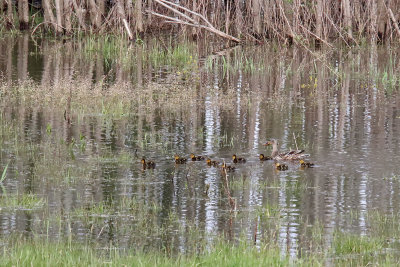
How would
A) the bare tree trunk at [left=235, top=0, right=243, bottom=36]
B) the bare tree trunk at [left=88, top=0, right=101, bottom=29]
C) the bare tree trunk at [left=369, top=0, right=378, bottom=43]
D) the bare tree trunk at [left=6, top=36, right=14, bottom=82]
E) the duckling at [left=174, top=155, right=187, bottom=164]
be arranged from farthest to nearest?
the bare tree trunk at [left=88, top=0, right=101, bottom=29]
the bare tree trunk at [left=235, top=0, right=243, bottom=36]
the bare tree trunk at [left=369, top=0, right=378, bottom=43]
the bare tree trunk at [left=6, top=36, right=14, bottom=82]
the duckling at [left=174, top=155, right=187, bottom=164]

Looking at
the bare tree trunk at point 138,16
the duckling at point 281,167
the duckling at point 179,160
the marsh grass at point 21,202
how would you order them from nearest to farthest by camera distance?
the marsh grass at point 21,202, the duckling at point 281,167, the duckling at point 179,160, the bare tree trunk at point 138,16

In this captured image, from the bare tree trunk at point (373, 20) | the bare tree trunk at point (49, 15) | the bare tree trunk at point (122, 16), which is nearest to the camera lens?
the bare tree trunk at point (122, 16)

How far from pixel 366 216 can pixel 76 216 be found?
3.24 metres

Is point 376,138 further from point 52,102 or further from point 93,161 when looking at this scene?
point 52,102

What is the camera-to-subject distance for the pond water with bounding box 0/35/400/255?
976 centimetres

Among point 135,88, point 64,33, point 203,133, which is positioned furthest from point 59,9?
point 203,133

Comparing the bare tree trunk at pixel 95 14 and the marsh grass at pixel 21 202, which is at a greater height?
the bare tree trunk at pixel 95 14

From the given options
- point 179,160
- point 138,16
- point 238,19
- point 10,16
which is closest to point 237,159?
point 179,160

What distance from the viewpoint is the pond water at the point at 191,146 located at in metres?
9.76

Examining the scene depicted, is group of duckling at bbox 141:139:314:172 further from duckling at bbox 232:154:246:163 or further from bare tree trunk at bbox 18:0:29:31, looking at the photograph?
bare tree trunk at bbox 18:0:29:31

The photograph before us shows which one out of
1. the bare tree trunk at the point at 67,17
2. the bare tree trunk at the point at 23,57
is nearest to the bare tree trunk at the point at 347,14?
the bare tree trunk at the point at 67,17

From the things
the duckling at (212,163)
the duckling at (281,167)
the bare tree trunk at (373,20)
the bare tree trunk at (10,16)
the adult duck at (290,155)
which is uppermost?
the bare tree trunk at (10,16)

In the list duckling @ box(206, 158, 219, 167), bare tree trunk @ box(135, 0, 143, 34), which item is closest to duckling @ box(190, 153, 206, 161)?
duckling @ box(206, 158, 219, 167)

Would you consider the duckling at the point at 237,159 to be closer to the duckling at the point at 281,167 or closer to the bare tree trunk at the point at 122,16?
the duckling at the point at 281,167
